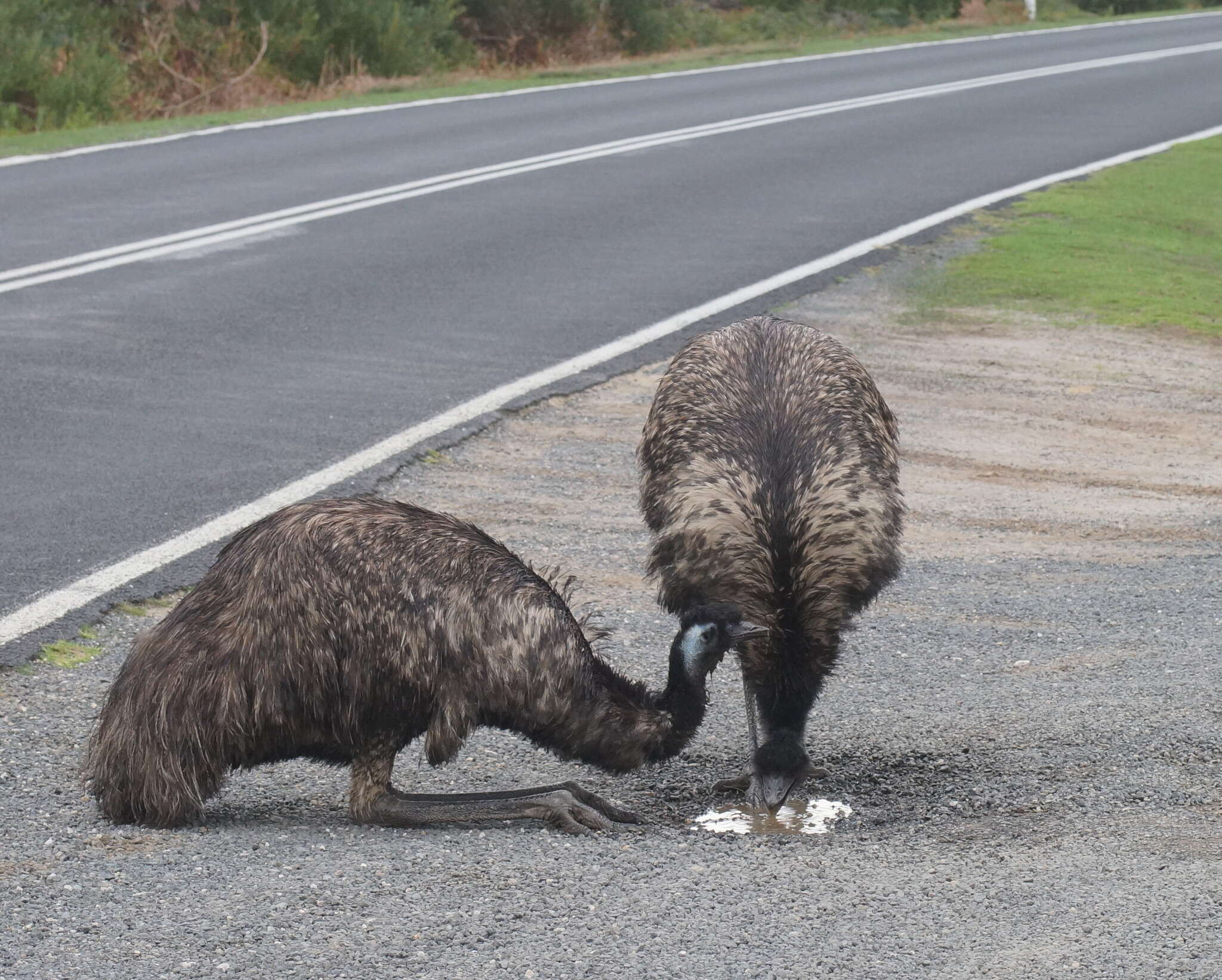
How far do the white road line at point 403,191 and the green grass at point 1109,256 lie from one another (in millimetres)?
4476

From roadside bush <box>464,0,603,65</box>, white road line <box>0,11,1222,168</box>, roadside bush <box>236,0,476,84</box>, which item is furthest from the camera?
roadside bush <box>464,0,603,65</box>

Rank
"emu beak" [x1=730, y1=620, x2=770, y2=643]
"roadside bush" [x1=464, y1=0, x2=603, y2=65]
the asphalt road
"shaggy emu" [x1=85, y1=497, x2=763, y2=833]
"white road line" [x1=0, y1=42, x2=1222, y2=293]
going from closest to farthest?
"shaggy emu" [x1=85, y1=497, x2=763, y2=833] → "emu beak" [x1=730, y1=620, x2=770, y2=643] → the asphalt road → "white road line" [x1=0, y1=42, x2=1222, y2=293] → "roadside bush" [x1=464, y1=0, x2=603, y2=65]

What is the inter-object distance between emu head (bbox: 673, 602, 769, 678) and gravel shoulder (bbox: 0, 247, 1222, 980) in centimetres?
47

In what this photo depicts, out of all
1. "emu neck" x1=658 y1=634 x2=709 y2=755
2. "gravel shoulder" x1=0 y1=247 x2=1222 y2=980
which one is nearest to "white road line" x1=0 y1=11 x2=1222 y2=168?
"gravel shoulder" x1=0 y1=247 x2=1222 y2=980

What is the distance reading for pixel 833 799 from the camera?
17.8ft

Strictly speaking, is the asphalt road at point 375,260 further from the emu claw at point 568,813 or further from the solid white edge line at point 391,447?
the emu claw at point 568,813

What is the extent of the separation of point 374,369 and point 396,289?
2.12 meters

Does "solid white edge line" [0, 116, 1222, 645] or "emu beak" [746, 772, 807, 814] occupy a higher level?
"solid white edge line" [0, 116, 1222, 645]

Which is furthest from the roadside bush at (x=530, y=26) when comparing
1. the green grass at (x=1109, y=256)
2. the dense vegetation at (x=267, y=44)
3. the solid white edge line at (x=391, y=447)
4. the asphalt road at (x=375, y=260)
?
the solid white edge line at (x=391, y=447)

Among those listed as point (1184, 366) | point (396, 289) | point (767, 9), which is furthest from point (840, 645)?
point (767, 9)

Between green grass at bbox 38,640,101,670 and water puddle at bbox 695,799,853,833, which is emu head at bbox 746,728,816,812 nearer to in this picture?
water puddle at bbox 695,799,853,833

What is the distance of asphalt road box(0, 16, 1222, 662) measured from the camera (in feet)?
27.2

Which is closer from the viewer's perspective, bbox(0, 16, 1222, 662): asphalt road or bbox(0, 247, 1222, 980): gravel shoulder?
bbox(0, 247, 1222, 980): gravel shoulder

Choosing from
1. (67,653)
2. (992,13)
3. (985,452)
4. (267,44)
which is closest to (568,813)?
(67,653)
